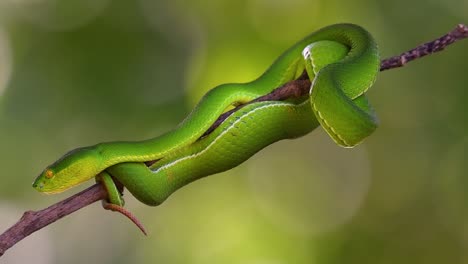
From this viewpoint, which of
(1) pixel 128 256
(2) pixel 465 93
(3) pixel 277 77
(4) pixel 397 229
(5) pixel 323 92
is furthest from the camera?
(1) pixel 128 256

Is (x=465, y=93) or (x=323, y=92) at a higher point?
(x=323, y=92)

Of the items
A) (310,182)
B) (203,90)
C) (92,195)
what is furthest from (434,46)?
(310,182)

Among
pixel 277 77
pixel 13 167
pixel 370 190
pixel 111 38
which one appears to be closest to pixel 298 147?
pixel 370 190

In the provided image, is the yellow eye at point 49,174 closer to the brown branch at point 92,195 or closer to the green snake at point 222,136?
the green snake at point 222,136

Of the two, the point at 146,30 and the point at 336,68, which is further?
the point at 146,30

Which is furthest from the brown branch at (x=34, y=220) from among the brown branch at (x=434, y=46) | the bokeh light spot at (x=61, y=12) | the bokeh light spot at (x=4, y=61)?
the bokeh light spot at (x=4, y=61)

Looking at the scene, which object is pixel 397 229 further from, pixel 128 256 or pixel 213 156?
pixel 213 156
